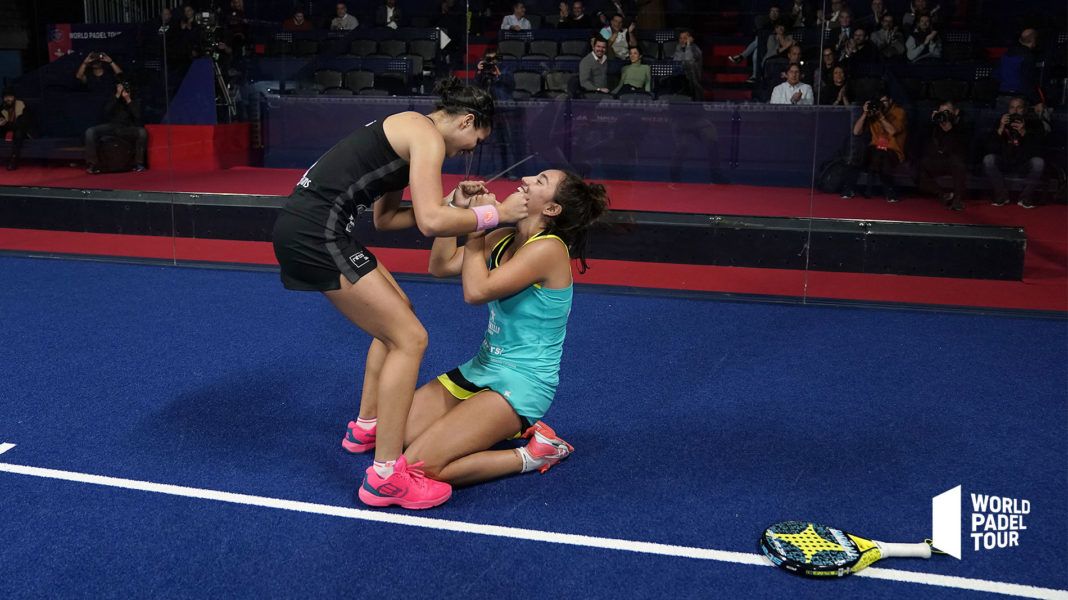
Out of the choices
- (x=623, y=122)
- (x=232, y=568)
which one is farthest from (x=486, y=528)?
(x=623, y=122)

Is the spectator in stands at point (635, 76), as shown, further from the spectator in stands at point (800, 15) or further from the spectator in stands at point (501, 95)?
the spectator in stands at point (800, 15)

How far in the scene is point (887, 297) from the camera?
Result: 19.9 ft

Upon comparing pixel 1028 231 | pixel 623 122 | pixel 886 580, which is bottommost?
pixel 886 580

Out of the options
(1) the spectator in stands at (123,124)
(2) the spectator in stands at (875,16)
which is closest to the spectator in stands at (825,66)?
(2) the spectator in stands at (875,16)

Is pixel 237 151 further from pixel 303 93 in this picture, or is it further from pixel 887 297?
pixel 887 297

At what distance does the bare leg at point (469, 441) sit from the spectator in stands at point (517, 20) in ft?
13.6

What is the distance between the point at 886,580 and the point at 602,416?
4.90 ft

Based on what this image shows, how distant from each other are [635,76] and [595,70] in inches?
11.7

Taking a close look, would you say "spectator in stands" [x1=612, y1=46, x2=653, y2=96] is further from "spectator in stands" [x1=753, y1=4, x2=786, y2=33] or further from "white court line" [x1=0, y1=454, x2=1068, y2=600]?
"white court line" [x1=0, y1=454, x2=1068, y2=600]

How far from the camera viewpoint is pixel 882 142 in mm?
6512

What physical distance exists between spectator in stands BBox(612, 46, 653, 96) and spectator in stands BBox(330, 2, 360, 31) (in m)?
2.01

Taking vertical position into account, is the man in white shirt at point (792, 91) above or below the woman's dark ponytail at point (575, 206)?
above

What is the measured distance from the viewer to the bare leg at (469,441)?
124 inches

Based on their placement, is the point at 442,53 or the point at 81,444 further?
the point at 442,53
